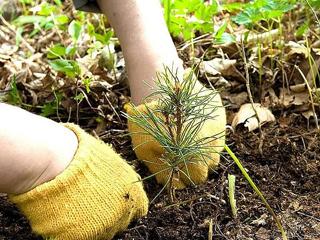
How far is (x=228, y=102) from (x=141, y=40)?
320mm

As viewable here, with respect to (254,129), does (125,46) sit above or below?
above

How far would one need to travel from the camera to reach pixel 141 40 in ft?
4.99

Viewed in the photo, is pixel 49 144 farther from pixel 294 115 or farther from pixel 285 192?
pixel 294 115

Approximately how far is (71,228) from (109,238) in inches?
3.1

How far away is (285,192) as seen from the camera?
4.42 feet

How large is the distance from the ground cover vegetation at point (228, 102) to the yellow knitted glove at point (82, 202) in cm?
5

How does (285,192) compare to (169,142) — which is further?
(285,192)

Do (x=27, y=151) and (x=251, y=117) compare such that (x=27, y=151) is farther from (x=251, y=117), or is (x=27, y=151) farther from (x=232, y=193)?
(x=251, y=117)

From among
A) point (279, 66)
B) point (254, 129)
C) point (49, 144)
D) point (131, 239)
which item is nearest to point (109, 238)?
point (131, 239)

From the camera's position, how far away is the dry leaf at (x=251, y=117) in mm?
1567

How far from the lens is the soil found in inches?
48.8

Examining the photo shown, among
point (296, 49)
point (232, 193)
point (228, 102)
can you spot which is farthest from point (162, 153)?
point (296, 49)

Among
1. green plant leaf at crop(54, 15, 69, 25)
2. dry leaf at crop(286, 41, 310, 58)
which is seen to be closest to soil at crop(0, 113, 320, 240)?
dry leaf at crop(286, 41, 310, 58)

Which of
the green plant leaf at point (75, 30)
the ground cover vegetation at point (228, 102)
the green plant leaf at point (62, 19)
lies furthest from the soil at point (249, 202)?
the green plant leaf at point (62, 19)
